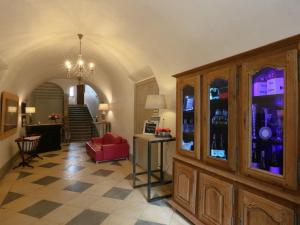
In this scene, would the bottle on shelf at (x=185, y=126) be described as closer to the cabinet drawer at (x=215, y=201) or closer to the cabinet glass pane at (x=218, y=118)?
the cabinet glass pane at (x=218, y=118)

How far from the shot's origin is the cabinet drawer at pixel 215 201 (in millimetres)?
2146

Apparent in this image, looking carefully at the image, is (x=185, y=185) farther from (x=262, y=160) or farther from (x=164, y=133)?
(x=262, y=160)

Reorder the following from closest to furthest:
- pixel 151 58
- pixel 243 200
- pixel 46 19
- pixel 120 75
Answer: pixel 243 200
pixel 46 19
pixel 151 58
pixel 120 75

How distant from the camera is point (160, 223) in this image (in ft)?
8.86

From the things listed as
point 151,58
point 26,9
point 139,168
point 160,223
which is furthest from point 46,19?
point 139,168

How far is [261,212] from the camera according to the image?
71.5 inches

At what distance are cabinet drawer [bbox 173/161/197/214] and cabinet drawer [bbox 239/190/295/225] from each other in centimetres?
74

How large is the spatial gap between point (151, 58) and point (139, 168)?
2814 millimetres

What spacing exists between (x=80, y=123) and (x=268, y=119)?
1103 centimetres

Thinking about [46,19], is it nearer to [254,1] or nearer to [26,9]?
[26,9]

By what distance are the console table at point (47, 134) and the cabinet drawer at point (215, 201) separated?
6459mm

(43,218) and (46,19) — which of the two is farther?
(46,19)

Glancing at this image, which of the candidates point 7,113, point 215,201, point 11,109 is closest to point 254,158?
point 215,201

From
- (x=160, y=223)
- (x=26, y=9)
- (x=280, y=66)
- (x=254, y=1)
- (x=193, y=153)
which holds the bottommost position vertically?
(x=160, y=223)
